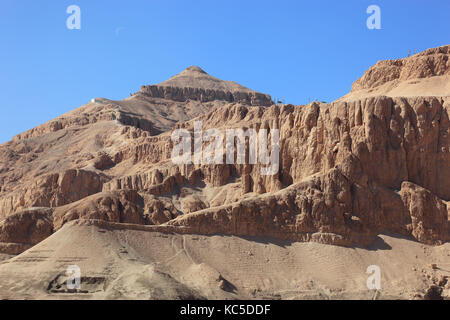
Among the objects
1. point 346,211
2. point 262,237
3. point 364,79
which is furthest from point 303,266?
point 364,79

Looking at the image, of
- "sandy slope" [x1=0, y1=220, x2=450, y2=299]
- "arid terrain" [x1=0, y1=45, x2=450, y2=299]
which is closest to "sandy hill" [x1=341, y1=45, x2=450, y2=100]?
"arid terrain" [x1=0, y1=45, x2=450, y2=299]

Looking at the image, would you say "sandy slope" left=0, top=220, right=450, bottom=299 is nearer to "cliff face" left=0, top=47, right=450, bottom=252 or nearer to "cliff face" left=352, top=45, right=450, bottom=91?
"cliff face" left=0, top=47, right=450, bottom=252

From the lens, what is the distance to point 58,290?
190 ft

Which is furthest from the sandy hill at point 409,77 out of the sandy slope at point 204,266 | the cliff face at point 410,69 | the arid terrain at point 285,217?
the sandy slope at point 204,266

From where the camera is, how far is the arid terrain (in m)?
63.5

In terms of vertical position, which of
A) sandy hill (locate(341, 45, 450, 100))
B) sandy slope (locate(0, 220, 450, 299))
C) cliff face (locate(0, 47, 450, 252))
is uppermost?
sandy hill (locate(341, 45, 450, 100))

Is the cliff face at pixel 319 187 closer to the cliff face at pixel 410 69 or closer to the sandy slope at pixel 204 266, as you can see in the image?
the cliff face at pixel 410 69

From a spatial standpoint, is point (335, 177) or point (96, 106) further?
point (96, 106)

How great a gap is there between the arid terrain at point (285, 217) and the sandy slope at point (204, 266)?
0.15m

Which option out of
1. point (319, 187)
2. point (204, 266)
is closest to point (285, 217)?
point (319, 187)

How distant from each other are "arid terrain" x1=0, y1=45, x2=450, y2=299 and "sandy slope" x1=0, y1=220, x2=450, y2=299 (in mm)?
145

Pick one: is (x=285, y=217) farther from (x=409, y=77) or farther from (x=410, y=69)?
(x=410, y=69)
